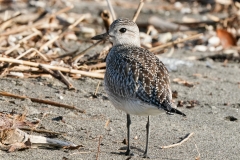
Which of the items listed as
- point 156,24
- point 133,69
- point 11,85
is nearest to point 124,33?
point 133,69

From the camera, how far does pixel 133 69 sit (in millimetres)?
5391

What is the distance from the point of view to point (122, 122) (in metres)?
6.05

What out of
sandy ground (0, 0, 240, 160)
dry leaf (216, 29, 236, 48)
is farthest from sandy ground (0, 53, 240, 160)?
dry leaf (216, 29, 236, 48)

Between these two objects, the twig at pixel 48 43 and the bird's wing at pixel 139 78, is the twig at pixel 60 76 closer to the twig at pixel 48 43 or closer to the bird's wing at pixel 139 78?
the twig at pixel 48 43

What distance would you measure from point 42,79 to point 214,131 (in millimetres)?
1993

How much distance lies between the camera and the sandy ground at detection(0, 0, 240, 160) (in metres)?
5.34

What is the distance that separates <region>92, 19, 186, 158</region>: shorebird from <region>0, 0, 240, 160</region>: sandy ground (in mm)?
279

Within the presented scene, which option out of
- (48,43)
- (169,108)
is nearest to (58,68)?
(48,43)

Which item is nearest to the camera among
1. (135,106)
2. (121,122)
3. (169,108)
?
(169,108)

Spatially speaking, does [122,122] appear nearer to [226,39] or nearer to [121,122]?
[121,122]

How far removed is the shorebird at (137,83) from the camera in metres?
5.08

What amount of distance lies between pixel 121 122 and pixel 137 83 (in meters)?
0.90

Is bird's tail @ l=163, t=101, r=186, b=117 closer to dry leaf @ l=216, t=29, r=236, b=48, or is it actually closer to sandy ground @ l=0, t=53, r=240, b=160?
sandy ground @ l=0, t=53, r=240, b=160

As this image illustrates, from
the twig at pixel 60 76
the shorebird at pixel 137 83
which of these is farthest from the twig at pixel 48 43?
the shorebird at pixel 137 83
